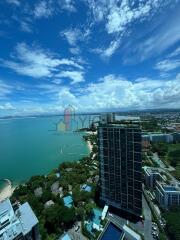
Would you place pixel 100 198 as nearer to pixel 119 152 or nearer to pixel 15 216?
pixel 119 152

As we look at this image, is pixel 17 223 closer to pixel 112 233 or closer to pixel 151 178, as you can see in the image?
pixel 112 233

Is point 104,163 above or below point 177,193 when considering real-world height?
above

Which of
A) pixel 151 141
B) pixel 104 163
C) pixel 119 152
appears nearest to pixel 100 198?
pixel 104 163

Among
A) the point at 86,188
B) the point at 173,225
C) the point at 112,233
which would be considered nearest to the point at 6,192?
the point at 86,188

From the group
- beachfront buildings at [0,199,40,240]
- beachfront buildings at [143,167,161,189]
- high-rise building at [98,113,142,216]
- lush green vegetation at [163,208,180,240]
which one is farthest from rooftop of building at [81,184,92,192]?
beachfront buildings at [0,199,40,240]

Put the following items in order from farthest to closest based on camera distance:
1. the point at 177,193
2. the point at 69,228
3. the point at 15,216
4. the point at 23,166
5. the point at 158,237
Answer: the point at 23,166, the point at 177,193, the point at 69,228, the point at 158,237, the point at 15,216

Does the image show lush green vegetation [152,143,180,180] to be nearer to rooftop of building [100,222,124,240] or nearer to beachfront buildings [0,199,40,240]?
rooftop of building [100,222,124,240]
